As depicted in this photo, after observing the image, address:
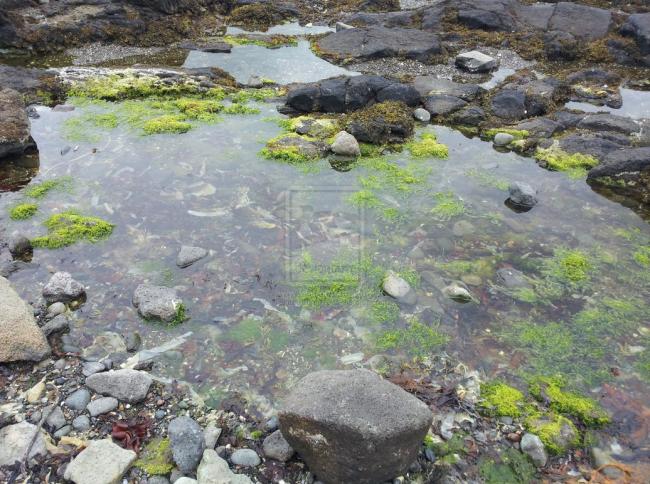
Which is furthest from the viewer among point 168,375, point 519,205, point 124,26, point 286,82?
point 124,26

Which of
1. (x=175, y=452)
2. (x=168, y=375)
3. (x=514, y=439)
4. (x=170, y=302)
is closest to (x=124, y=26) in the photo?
(x=170, y=302)

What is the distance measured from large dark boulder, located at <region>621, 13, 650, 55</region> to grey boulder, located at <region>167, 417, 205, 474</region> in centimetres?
1928

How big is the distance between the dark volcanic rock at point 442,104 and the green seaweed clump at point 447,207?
4.04 metres

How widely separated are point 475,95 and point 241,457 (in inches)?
489

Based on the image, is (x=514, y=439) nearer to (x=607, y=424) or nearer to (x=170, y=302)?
(x=607, y=424)

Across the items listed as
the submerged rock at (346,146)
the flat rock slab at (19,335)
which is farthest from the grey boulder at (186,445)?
the submerged rock at (346,146)

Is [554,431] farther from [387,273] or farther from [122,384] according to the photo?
[122,384]

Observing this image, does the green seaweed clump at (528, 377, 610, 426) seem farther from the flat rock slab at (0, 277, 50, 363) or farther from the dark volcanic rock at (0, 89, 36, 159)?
the dark volcanic rock at (0, 89, 36, 159)

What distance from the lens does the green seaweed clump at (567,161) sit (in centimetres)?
1116

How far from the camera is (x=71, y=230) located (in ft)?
28.6

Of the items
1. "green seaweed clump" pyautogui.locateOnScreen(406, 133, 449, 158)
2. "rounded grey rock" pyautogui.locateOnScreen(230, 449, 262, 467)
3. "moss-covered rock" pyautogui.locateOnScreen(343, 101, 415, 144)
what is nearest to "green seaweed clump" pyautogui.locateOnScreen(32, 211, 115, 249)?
"rounded grey rock" pyautogui.locateOnScreen(230, 449, 262, 467)

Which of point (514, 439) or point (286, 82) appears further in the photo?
point (286, 82)

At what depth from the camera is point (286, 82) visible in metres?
15.3

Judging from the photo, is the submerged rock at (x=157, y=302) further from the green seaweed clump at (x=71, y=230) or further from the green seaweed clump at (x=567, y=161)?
the green seaweed clump at (x=567, y=161)
